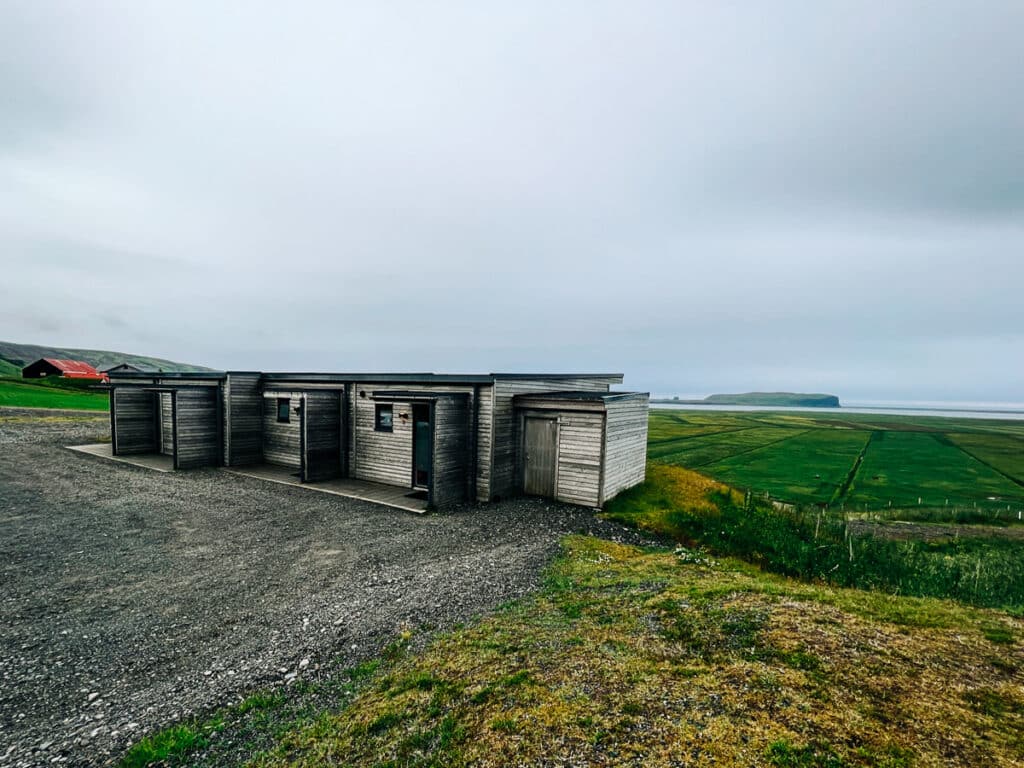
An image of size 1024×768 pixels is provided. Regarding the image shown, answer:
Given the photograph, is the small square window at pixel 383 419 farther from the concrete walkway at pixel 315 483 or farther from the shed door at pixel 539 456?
the shed door at pixel 539 456

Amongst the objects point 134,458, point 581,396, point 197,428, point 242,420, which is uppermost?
point 581,396

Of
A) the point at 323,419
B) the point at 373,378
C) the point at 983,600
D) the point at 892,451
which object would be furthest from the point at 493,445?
the point at 892,451

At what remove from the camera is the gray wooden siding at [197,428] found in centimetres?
2011

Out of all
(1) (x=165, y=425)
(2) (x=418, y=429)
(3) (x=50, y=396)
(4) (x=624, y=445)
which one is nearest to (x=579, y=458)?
(4) (x=624, y=445)

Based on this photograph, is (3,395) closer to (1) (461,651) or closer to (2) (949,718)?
(1) (461,651)

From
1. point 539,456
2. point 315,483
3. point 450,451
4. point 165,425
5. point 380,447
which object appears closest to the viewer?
point 450,451

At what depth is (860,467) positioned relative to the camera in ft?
117

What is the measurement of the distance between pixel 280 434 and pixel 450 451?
37.6 ft

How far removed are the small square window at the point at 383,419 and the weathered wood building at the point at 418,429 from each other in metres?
0.04

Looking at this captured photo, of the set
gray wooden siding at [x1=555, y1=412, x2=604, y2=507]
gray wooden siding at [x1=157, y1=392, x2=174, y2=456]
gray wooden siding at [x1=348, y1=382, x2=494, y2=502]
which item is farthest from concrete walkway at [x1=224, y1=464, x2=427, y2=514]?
gray wooden siding at [x1=157, y1=392, x2=174, y2=456]

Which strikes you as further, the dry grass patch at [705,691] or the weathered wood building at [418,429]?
the weathered wood building at [418,429]

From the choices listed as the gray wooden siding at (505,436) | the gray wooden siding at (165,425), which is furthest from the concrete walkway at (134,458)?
the gray wooden siding at (505,436)

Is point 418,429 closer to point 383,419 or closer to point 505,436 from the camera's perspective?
point 383,419

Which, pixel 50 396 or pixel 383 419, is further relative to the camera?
pixel 50 396
